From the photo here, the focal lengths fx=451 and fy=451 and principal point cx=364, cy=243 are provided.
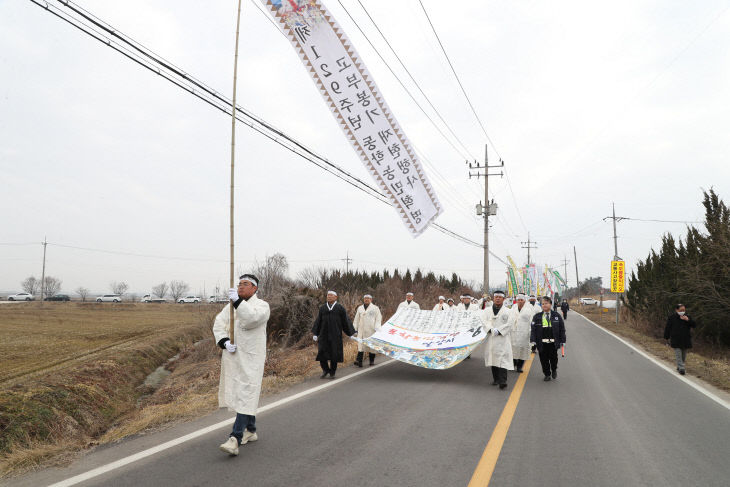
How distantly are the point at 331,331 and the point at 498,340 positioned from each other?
3.29m

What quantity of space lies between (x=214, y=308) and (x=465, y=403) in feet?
47.0

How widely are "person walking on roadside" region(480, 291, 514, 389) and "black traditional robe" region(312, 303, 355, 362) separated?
8.94 feet

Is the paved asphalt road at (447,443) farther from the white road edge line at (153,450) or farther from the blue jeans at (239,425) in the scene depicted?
the blue jeans at (239,425)

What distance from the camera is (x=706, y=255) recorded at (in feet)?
54.3

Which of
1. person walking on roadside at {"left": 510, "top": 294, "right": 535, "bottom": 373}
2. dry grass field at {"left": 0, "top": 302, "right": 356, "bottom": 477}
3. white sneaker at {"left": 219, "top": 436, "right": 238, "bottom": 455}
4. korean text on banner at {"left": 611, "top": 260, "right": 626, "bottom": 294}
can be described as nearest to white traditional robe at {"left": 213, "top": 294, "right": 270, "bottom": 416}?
white sneaker at {"left": 219, "top": 436, "right": 238, "bottom": 455}

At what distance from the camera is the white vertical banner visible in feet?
21.6

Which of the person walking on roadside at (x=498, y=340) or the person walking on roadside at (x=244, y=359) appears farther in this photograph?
the person walking on roadside at (x=498, y=340)

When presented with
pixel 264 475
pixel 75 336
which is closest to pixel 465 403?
pixel 264 475

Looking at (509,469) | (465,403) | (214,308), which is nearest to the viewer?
(509,469)

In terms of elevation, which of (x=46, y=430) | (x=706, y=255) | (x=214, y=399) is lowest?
(x=46, y=430)

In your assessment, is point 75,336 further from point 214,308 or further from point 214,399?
point 214,399

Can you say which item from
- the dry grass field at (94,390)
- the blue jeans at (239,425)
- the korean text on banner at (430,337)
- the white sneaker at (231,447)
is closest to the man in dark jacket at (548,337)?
the korean text on banner at (430,337)

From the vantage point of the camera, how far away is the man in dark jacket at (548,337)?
30.8 feet

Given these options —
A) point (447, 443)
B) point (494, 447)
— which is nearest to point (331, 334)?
point (447, 443)
